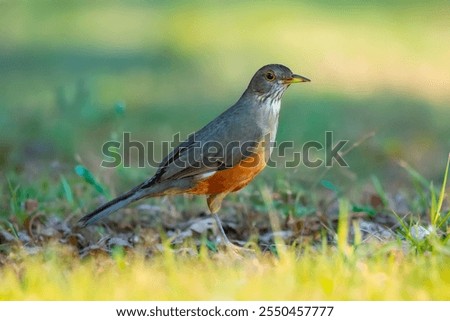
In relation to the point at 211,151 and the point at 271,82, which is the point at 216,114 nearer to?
the point at 271,82

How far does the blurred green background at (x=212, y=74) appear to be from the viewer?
10422 mm

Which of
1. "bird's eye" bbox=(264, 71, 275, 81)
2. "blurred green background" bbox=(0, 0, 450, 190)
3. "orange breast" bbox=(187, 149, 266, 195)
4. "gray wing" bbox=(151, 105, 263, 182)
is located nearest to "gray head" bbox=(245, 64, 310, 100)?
"bird's eye" bbox=(264, 71, 275, 81)

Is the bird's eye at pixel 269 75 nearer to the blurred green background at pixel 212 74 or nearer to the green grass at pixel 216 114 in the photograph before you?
the green grass at pixel 216 114

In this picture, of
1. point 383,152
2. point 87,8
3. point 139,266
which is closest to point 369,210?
point 139,266

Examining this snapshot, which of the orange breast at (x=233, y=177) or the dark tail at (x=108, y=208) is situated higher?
the orange breast at (x=233, y=177)

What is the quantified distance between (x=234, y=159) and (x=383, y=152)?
3.80 m

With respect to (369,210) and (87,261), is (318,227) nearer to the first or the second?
(369,210)

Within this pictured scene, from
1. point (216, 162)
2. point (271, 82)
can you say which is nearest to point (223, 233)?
point (216, 162)

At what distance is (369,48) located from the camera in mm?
15531
